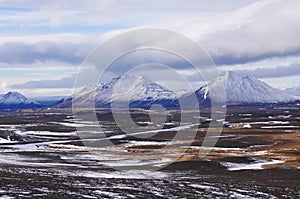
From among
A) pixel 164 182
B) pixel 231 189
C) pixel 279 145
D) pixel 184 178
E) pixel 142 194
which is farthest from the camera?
pixel 279 145

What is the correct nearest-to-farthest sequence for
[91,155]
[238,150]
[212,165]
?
[212,165], [91,155], [238,150]

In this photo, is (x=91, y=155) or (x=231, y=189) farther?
(x=91, y=155)

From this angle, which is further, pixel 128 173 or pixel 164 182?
pixel 128 173

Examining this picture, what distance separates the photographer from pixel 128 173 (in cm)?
4062

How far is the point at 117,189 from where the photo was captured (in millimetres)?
31828

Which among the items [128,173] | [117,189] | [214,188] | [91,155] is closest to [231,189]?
[214,188]

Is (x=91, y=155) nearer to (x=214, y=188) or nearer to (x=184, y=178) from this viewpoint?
(x=184, y=178)

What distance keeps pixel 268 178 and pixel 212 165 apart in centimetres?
953

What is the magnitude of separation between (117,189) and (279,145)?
4294 cm

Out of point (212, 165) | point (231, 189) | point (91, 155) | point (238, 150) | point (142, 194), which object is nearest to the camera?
point (142, 194)

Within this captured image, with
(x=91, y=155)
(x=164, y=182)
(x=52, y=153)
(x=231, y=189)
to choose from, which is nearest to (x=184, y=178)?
(x=164, y=182)

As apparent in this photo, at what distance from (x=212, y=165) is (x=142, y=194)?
18.6 metres

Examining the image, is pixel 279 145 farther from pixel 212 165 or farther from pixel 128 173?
pixel 128 173

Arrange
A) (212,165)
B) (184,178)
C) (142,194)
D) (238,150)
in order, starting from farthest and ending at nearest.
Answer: (238,150) < (212,165) < (184,178) < (142,194)
